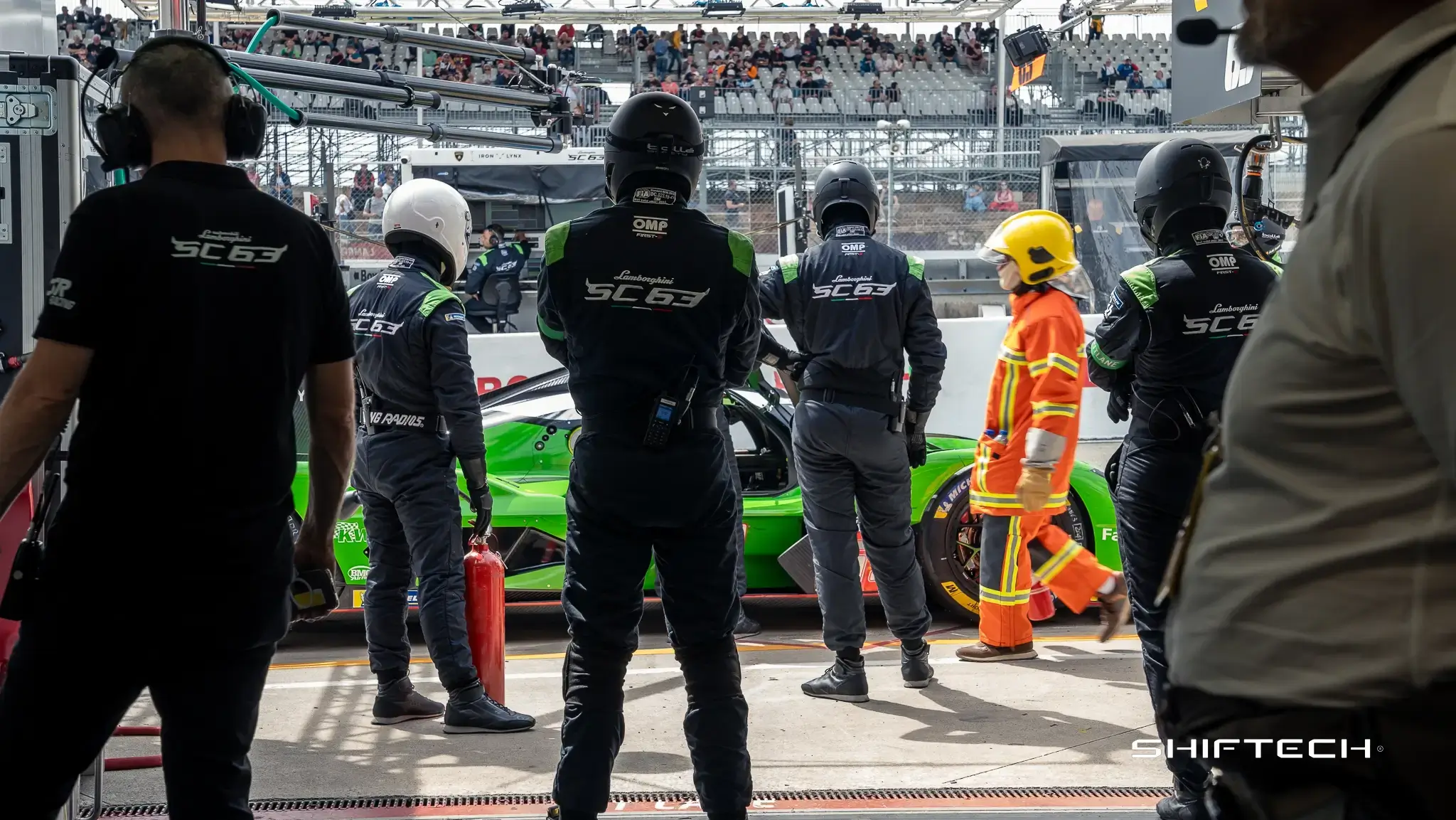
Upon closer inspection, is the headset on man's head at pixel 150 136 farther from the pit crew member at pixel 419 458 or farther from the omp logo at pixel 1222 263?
the omp logo at pixel 1222 263

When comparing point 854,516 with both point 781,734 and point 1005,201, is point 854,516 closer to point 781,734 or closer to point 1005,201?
point 781,734

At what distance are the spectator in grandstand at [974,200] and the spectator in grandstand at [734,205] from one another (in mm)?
3176

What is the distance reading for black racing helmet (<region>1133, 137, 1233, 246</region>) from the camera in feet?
13.9

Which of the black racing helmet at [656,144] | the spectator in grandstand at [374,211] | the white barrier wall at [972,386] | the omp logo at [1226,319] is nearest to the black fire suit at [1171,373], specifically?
the omp logo at [1226,319]

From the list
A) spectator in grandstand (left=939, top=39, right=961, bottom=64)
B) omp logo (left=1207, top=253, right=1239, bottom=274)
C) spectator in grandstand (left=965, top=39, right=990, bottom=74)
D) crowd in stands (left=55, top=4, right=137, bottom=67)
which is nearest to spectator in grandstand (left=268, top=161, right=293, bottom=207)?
crowd in stands (left=55, top=4, right=137, bottom=67)

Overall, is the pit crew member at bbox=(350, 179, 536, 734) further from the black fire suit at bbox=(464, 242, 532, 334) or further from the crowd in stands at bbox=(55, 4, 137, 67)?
the crowd in stands at bbox=(55, 4, 137, 67)

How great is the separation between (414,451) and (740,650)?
214 centimetres

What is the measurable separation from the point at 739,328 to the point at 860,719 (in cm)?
214

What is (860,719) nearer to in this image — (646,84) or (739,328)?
(739,328)

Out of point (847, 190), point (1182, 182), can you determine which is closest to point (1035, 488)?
point (1182, 182)

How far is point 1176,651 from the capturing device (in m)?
1.52

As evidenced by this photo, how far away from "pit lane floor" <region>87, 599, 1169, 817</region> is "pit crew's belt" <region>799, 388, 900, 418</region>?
1205mm

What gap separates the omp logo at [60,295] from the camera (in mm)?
2371

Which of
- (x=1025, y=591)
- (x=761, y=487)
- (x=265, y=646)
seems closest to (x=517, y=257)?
(x=761, y=487)
